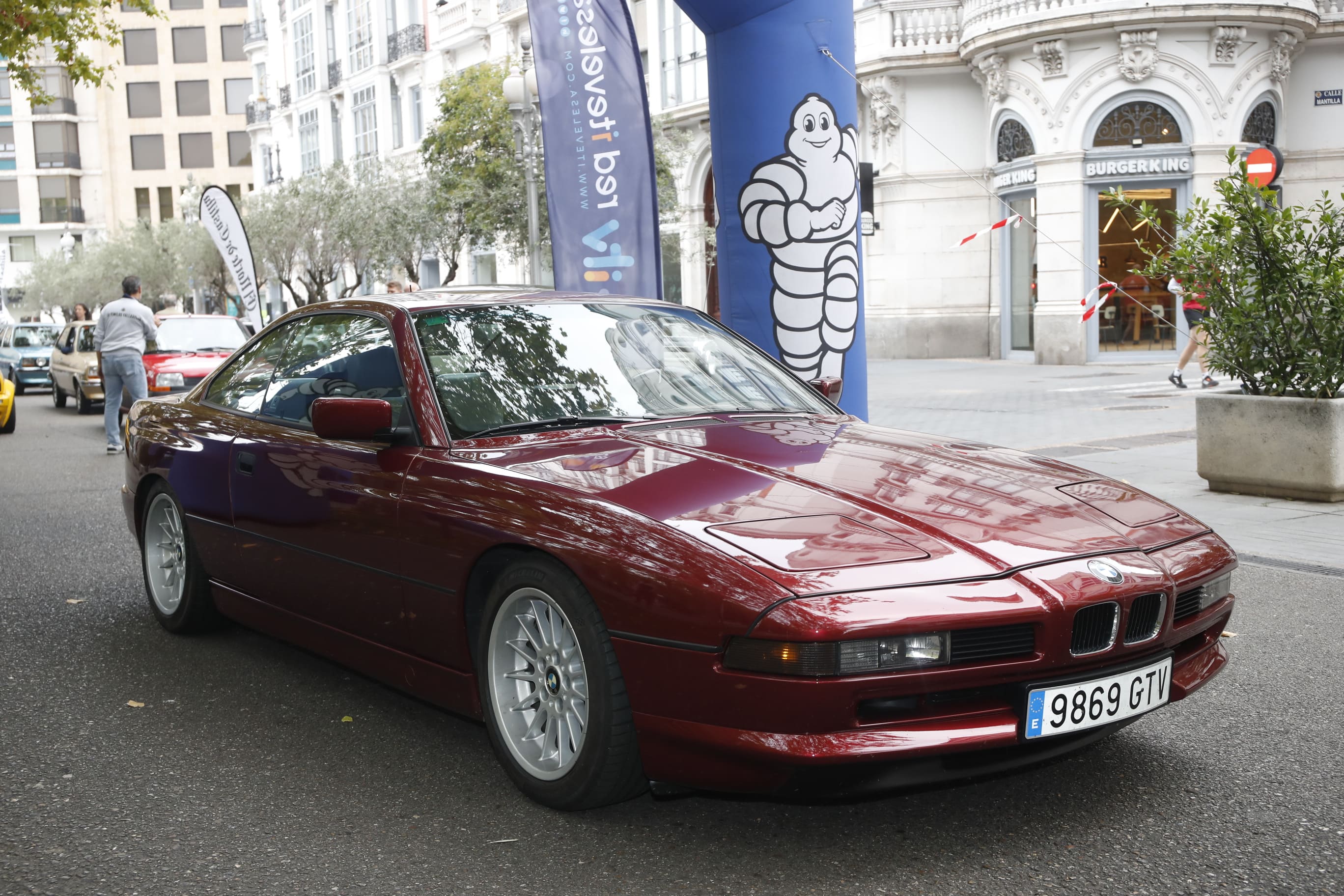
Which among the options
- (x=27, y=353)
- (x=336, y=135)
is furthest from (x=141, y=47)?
(x=27, y=353)

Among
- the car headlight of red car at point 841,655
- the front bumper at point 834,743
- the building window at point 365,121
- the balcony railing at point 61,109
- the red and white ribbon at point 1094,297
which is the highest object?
the balcony railing at point 61,109

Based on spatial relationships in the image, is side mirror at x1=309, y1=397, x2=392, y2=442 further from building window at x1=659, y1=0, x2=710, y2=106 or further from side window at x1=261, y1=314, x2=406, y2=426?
building window at x1=659, y1=0, x2=710, y2=106

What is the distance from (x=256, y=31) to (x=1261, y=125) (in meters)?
49.8

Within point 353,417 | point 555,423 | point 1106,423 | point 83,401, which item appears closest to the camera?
point 353,417

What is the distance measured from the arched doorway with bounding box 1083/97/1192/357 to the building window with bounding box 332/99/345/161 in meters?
34.2

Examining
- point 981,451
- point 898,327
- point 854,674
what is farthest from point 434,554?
point 898,327

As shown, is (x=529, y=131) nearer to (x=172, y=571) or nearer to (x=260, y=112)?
(x=172, y=571)

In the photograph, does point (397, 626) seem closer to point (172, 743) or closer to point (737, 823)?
point (172, 743)

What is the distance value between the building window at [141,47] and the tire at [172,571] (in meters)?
87.4

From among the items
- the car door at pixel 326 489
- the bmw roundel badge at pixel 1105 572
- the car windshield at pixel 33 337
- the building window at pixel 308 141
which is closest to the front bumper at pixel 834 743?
the bmw roundel badge at pixel 1105 572

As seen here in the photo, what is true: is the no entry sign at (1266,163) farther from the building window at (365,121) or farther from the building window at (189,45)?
the building window at (189,45)

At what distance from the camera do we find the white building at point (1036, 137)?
2255cm

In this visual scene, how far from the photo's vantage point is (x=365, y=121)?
48062 mm

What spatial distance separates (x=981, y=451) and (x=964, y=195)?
75.0 ft
